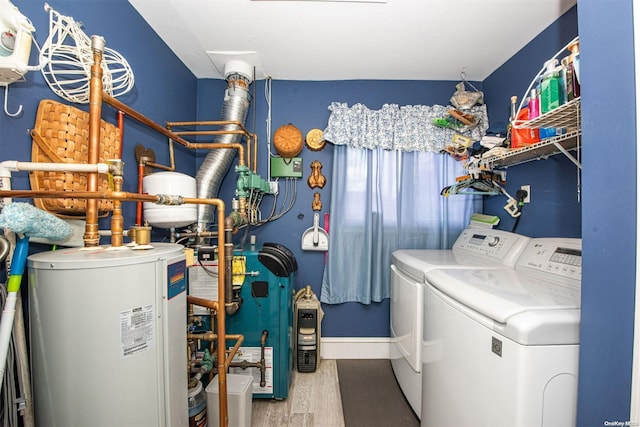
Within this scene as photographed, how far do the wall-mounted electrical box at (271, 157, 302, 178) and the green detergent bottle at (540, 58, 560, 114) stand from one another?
164cm

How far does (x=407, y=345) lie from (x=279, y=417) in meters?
0.96

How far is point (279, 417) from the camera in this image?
1702 millimetres

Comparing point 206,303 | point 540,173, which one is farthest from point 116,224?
point 540,173

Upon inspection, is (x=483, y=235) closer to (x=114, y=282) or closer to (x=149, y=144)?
(x=114, y=282)

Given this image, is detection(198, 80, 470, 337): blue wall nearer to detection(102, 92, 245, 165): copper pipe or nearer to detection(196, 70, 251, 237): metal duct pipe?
detection(196, 70, 251, 237): metal duct pipe

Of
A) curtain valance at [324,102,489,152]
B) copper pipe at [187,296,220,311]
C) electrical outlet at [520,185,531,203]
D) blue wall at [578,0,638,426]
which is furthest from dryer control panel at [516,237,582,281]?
copper pipe at [187,296,220,311]

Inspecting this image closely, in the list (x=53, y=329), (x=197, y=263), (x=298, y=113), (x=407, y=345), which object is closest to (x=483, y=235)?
(x=407, y=345)

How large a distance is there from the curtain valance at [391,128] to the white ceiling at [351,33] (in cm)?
32

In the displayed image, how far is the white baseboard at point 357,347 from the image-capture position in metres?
2.37

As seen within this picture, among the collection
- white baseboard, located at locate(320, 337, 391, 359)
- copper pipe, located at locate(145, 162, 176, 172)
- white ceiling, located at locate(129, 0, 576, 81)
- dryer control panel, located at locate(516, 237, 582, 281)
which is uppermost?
white ceiling, located at locate(129, 0, 576, 81)

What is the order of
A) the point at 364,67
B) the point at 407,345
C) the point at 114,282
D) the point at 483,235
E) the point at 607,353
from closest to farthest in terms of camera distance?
the point at 607,353
the point at 114,282
the point at 407,345
the point at 483,235
the point at 364,67

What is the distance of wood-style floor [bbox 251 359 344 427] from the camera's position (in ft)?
5.47

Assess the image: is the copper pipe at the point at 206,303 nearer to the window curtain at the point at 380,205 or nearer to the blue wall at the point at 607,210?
the window curtain at the point at 380,205

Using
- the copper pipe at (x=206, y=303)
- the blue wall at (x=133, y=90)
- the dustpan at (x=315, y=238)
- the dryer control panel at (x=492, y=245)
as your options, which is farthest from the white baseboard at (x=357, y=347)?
the blue wall at (x=133, y=90)
